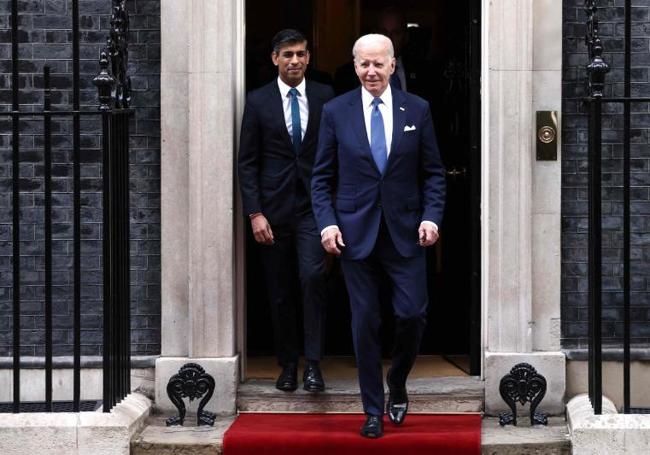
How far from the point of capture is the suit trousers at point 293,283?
26.1ft

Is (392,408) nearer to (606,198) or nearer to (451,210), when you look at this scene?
(606,198)

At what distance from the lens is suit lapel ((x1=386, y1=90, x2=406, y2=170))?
737 cm

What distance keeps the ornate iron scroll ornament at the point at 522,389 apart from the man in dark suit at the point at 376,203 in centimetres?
63

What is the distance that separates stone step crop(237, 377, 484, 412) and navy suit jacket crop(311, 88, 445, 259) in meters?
1.02

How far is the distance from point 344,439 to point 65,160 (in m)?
2.13

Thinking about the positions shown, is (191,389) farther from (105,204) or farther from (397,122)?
(397,122)

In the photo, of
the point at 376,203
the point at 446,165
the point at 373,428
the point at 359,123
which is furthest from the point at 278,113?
the point at 446,165

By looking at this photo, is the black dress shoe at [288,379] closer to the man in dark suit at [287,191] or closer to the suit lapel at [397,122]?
the man in dark suit at [287,191]

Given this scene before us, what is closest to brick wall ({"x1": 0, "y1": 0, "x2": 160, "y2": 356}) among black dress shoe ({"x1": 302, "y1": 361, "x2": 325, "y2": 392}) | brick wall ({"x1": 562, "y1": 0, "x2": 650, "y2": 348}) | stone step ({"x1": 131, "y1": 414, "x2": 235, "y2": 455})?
stone step ({"x1": 131, "y1": 414, "x2": 235, "y2": 455})

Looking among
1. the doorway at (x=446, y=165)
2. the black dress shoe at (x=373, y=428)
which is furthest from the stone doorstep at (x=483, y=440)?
the doorway at (x=446, y=165)

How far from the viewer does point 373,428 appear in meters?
7.34

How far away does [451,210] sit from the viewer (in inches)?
386

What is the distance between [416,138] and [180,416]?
1.87m

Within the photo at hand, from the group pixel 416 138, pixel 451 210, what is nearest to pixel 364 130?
pixel 416 138
